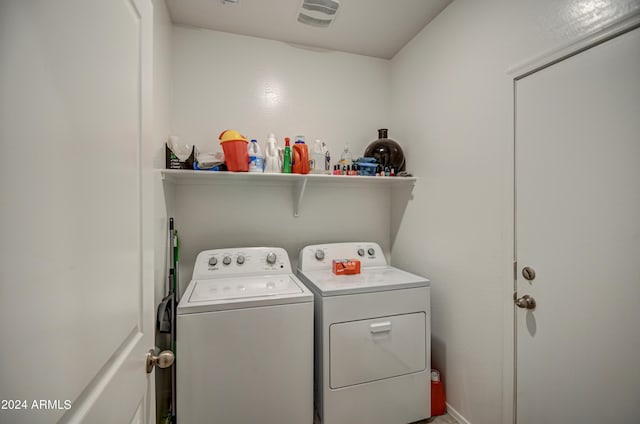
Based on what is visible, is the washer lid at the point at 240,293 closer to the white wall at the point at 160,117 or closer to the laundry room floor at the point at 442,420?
the white wall at the point at 160,117

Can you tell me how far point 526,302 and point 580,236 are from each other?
16.0 inches

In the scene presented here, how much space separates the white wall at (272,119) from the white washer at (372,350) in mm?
711

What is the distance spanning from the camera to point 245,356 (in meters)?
1.43

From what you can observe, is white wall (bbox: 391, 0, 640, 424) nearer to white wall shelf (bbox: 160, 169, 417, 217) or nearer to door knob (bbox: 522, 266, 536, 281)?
door knob (bbox: 522, 266, 536, 281)

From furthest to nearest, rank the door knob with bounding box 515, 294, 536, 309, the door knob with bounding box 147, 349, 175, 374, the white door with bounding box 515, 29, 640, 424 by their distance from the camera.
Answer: the door knob with bounding box 515, 294, 536, 309
the white door with bounding box 515, 29, 640, 424
the door knob with bounding box 147, 349, 175, 374

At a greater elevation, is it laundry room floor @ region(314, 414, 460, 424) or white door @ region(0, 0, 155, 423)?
white door @ region(0, 0, 155, 423)

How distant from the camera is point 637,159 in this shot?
3.18ft

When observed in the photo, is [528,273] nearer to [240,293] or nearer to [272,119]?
[240,293]

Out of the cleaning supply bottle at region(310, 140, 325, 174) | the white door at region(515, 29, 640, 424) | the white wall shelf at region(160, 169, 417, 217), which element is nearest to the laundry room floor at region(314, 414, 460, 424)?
the white door at region(515, 29, 640, 424)

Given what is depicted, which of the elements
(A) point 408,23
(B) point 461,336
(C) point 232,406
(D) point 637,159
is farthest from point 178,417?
(A) point 408,23

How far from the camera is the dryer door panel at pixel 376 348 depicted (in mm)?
1574

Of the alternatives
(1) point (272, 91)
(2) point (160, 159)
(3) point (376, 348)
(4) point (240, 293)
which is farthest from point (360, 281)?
(1) point (272, 91)

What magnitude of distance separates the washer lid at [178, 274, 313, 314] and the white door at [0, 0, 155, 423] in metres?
0.62

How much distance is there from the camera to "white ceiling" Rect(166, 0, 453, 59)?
5.92 ft
